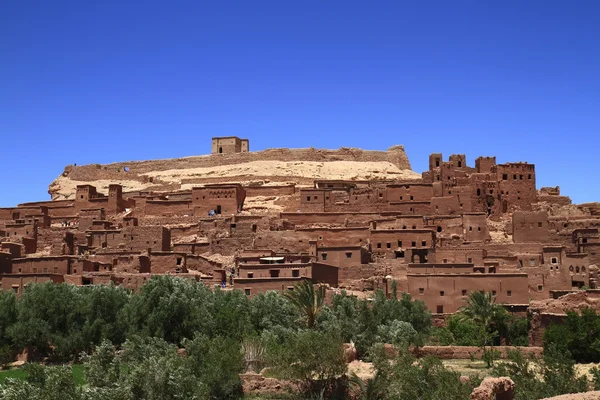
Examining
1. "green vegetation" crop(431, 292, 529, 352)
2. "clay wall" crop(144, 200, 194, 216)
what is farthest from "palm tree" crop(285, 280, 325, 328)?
"clay wall" crop(144, 200, 194, 216)

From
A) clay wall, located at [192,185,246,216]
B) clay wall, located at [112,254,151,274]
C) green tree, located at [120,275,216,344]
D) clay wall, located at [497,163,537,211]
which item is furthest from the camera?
clay wall, located at [192,185,246,216]

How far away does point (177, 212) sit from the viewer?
46875mm

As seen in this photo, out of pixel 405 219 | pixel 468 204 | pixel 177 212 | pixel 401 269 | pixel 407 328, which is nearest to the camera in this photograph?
pixel 407 328

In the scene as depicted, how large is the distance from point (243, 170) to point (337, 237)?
23522 millimetres

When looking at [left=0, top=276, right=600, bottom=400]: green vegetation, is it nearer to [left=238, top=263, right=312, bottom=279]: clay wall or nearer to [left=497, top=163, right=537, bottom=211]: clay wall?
[left=238, top=263, right=312, bottom=279]: clay wall

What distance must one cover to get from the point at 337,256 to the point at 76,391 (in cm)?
1892

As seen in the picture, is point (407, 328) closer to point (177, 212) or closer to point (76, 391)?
point (76, 391)

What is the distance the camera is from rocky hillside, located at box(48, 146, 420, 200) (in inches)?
2304

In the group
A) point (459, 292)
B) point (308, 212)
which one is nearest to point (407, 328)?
point (459, 292)

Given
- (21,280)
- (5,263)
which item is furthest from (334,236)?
(5,263)

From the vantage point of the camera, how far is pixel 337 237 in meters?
38.3

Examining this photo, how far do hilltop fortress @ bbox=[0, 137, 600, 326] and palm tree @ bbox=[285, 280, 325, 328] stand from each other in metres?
3.33

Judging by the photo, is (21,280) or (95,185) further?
(95,185)

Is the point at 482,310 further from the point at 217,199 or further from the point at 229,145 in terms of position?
the point at 229,145
